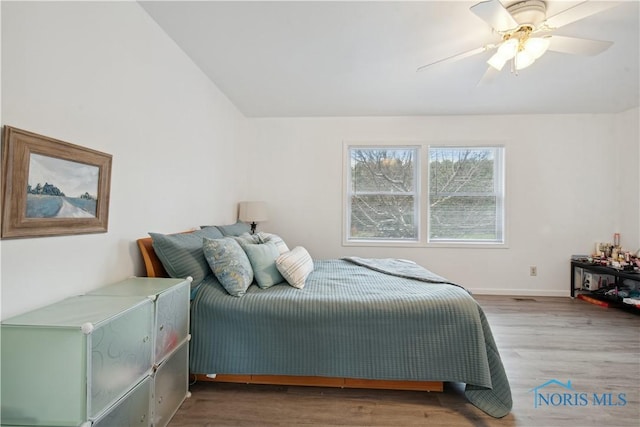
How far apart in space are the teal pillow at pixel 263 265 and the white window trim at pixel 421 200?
79.2 inches

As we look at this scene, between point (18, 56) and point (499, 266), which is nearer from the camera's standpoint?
point (18, 56)

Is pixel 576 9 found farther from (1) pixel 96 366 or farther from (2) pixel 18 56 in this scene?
(1) pixel 96 366

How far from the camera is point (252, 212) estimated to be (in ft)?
12.1

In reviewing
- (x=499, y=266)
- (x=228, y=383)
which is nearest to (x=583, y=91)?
(x=499, y=266)

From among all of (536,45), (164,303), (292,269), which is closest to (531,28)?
(536,45)

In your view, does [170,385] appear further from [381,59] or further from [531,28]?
[531,28]

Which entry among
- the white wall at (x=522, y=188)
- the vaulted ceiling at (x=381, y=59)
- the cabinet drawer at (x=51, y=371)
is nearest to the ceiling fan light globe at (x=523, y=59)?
the vaulted ceiling at (x=381, y=59)

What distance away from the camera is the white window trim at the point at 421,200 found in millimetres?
3852

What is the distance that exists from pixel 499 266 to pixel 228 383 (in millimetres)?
3622

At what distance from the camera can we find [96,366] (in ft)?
3.32

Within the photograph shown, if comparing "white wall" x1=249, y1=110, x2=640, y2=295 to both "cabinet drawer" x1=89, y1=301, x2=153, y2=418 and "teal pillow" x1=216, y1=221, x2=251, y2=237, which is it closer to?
"teal pillow" x1=216, y1=221, x2=251, y2=237

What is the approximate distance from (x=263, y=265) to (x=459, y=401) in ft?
4.85

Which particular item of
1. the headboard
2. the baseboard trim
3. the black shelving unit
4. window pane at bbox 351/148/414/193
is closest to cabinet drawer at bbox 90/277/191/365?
the headboard

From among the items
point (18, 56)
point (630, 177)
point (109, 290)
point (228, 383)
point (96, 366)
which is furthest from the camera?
point (630, 177)
